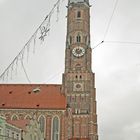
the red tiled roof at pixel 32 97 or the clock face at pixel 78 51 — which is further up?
the clock face at pixel 78 51

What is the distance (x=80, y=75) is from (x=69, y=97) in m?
4.89

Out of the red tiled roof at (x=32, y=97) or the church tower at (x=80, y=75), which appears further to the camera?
the red tiled roof at (x=32, y=97)

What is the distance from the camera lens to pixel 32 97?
6969cm

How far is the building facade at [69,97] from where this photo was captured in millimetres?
→ 65125

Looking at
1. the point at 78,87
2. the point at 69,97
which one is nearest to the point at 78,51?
the point at 78,87

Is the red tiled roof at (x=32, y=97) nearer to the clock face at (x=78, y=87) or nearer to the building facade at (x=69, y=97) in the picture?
the building facade at (x=69, y=97)

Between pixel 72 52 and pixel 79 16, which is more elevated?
pixel 79 16

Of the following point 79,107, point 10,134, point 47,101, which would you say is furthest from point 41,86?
point 10,134

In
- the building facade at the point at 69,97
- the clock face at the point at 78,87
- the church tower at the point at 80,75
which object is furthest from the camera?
the clock face at the point at 78,87

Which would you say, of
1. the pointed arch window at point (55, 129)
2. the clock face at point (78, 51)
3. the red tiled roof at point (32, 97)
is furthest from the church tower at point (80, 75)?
the red tiled roof at point (32, 97)

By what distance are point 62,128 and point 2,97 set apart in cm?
1316

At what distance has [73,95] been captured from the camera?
222 feet

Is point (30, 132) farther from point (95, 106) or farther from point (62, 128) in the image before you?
point (95, 106)

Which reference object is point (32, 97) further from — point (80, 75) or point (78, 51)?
point (78, 51)
